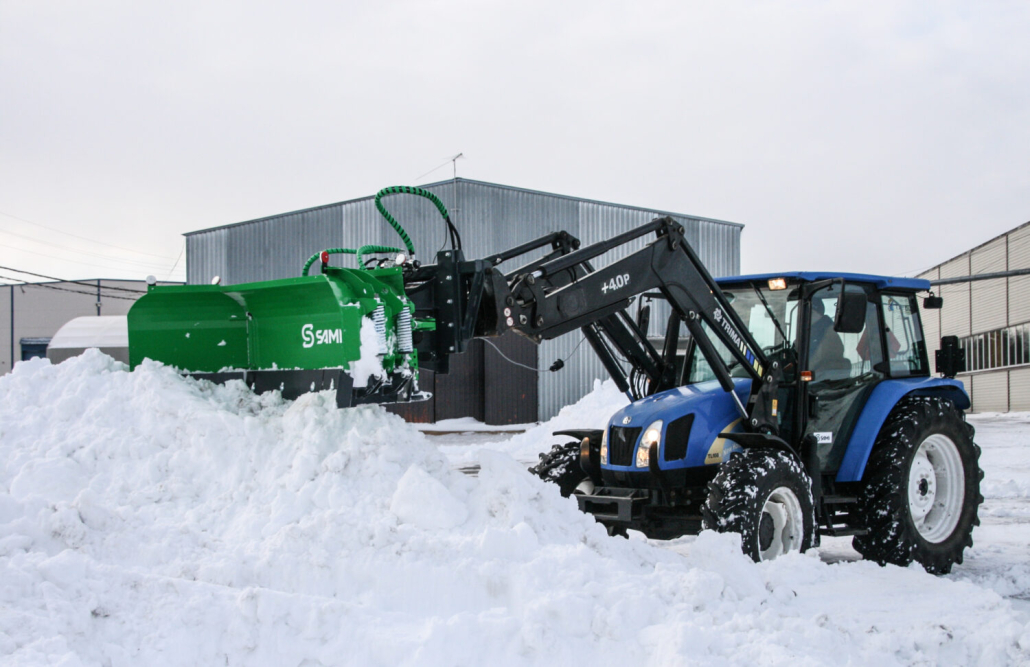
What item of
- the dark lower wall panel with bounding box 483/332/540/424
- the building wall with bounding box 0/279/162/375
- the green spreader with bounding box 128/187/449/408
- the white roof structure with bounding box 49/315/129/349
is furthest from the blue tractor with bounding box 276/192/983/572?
the building wall with bounding box 0/279/162/375

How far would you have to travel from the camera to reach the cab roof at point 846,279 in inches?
245

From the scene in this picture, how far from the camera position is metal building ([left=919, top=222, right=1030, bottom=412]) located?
1235 inches

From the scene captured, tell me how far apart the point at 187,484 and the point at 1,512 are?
0.96m

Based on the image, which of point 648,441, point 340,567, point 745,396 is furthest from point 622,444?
point 340,567

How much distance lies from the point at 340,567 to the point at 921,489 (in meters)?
4.54

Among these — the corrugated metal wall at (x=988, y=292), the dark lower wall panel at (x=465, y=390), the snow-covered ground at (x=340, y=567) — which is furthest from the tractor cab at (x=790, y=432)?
the corrugated metal wall at (x=988, y=292)

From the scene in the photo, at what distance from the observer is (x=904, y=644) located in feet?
14.6

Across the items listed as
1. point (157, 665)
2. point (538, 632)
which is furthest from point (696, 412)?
point (157, 665)

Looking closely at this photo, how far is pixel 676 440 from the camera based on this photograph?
19.3ft

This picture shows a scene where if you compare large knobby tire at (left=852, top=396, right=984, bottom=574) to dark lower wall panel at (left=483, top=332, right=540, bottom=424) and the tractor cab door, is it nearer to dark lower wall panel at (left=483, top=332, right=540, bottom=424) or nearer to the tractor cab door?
the tractor cab door

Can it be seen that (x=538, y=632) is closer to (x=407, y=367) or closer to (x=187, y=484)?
(x=407, y=367)

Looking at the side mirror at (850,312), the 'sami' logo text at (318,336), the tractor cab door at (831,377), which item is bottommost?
the tractor cab door at (831,377)

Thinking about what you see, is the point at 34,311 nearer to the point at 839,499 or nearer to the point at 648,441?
the point at 648,441

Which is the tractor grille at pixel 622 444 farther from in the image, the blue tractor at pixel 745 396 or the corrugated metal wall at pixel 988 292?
the corrugated metal wall at pixel 988 292
